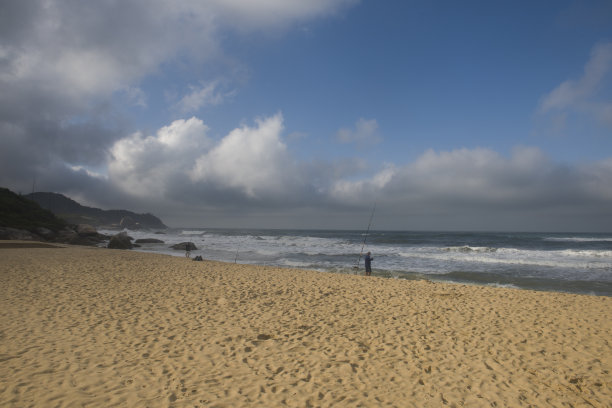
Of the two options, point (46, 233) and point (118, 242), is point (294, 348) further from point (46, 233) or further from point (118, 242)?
point (46, 233)

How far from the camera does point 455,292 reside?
11281mm

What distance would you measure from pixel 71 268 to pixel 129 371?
12.0 metres

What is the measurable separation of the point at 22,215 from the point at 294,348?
42701 mm

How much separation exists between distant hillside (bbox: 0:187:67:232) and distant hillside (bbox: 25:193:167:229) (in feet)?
156

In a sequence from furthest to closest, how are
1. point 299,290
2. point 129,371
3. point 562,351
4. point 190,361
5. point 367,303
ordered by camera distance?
point 299,290 → point 367,303 → point 562,351 → point 190,361 → point 129,371

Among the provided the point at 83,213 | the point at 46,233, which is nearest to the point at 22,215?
the point at 46,233

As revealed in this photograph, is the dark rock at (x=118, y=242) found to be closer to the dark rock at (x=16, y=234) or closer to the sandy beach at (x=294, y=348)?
the dark rock at (x=16, y=234)

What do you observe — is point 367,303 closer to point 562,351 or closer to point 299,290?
point 299,290

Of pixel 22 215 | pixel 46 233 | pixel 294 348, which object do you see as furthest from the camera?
pixel 22 215

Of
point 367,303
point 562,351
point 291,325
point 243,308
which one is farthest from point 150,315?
point 562,351

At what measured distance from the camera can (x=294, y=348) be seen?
5.86 metres

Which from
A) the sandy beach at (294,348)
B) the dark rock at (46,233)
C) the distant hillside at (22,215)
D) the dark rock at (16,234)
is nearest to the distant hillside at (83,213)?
the distant hillside at (22,215)

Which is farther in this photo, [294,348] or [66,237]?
[66,237]

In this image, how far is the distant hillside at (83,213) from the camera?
9203 cm
